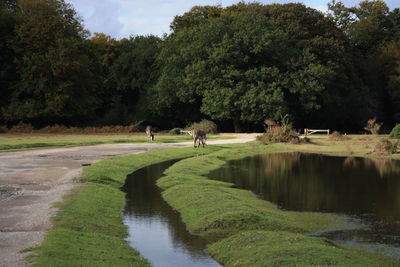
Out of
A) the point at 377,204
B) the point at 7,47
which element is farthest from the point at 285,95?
the point at 377,204

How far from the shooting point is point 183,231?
50.3ft

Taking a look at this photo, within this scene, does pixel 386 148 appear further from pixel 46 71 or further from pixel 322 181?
pixel 46 71

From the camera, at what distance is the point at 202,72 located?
6494cm

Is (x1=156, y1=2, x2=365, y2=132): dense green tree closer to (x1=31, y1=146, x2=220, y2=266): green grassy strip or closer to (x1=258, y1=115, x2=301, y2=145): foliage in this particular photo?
(x1=258, y1=115, x2=301, y2=145): foliage

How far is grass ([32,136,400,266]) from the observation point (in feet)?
37.8

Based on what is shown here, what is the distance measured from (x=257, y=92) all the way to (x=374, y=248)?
161ft

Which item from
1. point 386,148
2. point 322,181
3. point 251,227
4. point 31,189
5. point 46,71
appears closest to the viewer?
point 251,227

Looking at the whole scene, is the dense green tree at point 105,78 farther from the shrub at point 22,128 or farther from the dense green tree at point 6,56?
the shrub at point 22,128

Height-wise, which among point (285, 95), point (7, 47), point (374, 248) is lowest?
point (374, 248)

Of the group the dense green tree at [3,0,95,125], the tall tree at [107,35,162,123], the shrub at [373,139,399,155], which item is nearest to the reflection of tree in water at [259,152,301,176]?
the shrub at [373,139,399,155]

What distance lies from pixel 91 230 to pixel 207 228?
3.32 m

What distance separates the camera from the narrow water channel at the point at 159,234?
12541 mm

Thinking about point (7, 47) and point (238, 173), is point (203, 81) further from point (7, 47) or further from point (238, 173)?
point (238, 173)

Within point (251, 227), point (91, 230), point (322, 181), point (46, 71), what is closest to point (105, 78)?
point (46, 71)
